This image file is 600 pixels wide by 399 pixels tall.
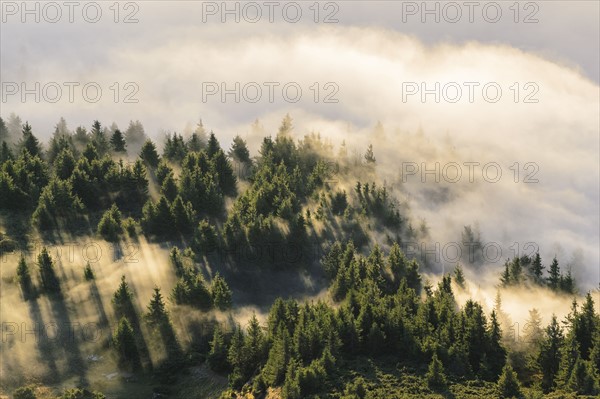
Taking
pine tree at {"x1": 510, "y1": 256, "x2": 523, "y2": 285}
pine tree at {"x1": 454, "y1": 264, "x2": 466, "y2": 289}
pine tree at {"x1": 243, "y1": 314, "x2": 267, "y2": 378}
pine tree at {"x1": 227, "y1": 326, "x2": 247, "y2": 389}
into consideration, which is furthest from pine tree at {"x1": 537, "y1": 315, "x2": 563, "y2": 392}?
pine tree at {"x1": 510, "y1": 256, "x2": 523, "y2": 285}

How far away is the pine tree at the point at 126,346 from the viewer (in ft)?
295

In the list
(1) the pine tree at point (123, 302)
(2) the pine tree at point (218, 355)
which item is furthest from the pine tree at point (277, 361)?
(1) the pine tree at point (123, 302)

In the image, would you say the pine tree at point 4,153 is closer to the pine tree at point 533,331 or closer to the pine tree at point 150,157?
the pine tree at point 150,157

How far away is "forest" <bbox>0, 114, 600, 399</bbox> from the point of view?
82.6 m

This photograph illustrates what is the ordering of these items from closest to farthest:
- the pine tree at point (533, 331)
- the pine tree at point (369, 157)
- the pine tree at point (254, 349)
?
the pine tree at point (254, 349) → the pine tree at point (533, 331) → the pine tree at point (369, 157)

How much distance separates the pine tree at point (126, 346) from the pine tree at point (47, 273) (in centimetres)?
1647

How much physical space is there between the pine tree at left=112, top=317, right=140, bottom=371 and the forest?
0.58ft

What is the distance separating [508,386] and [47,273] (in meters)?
64.7

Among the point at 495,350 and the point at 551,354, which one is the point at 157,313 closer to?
the point at 495,350

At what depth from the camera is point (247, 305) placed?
10950 cm

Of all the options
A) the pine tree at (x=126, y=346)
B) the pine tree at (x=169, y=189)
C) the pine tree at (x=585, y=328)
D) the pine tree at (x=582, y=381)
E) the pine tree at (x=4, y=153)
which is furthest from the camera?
the pine tree at (x=4, y=153)

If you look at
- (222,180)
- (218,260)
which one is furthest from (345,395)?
(222,180)

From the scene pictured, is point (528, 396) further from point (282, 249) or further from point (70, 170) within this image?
point (70, 170)

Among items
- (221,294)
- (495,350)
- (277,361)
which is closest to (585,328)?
(495,350)
